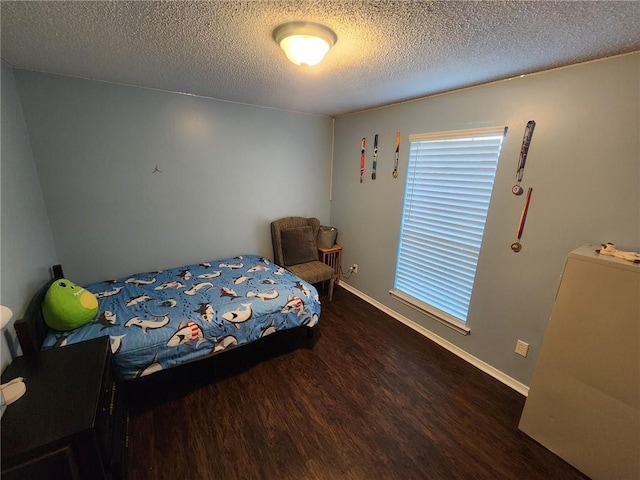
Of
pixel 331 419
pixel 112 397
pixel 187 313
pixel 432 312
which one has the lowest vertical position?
pixel 331 419

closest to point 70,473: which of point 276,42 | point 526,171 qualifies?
point 276,42

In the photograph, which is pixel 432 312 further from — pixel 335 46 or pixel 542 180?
pixel 335 46

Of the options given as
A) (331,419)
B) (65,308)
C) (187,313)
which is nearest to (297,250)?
(187,313)

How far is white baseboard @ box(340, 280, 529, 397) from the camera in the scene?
2.09 metres

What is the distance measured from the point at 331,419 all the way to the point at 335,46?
7.73 ft

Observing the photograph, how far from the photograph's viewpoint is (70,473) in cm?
102

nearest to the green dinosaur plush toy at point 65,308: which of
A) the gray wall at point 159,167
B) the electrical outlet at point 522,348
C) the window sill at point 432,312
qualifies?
the gray wall at point 159,167

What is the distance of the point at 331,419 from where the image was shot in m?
1.79

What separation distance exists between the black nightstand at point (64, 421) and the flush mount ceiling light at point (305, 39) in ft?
6.23

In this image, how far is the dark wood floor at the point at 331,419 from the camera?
1.50 metres

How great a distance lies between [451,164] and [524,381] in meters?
1.85

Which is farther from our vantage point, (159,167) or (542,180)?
(159,167)

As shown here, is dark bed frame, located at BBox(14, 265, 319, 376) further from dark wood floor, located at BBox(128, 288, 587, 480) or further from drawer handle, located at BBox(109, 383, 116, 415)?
dark wood floor, located at BBox(128, 288, 587, 480)

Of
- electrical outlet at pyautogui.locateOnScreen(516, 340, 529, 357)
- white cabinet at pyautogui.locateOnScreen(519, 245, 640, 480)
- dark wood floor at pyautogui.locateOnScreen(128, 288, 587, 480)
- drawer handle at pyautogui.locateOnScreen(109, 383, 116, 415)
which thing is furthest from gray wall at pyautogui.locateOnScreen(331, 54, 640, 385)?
drawer handle at pyautogui.locateOnScreen(109, 383, 116, 415)
